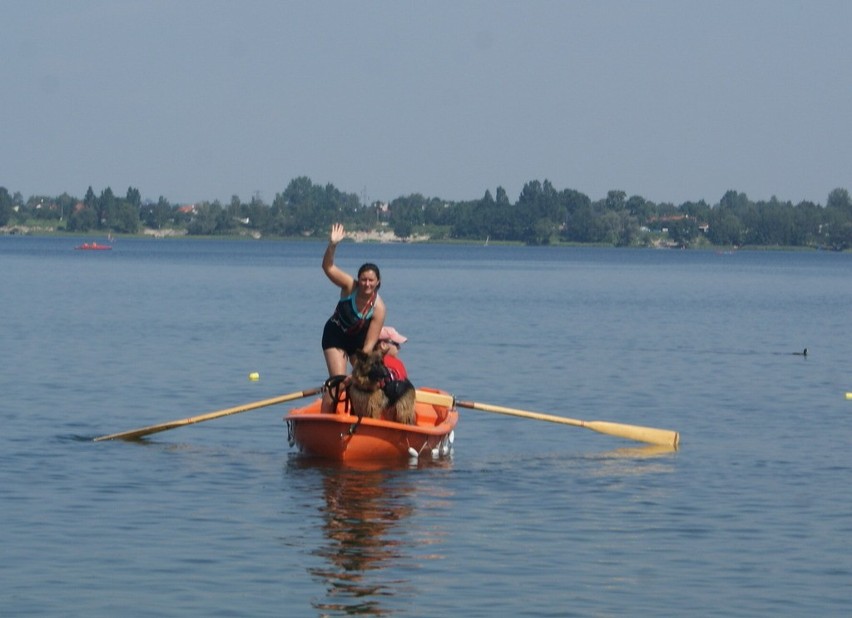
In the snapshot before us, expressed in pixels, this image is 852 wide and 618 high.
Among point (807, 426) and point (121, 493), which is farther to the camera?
point (807, 426)

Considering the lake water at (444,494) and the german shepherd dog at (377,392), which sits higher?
the german shepherd dog at (377,392)

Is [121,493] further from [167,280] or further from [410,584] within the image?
[167,280]

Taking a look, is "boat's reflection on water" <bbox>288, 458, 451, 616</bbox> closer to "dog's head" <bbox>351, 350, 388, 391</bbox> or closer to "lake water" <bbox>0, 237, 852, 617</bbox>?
"lake water" <bbox>0, 237, 852, 617</bbox>

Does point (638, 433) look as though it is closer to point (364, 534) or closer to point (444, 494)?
point (444, 494)

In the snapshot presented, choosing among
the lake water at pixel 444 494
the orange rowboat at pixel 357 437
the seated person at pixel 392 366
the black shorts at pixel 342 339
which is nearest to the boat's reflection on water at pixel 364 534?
the lake water at pixel 444 494

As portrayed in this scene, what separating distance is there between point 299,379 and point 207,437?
10.3 meters

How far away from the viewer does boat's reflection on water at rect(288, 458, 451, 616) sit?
13.6 m

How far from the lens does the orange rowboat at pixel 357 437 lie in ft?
63.3

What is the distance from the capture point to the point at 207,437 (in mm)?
23141

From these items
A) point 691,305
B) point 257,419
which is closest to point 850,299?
point 691,305

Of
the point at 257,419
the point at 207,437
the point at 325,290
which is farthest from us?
the point at 325,290

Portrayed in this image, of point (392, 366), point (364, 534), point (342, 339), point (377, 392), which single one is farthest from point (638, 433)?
point (364, 534)

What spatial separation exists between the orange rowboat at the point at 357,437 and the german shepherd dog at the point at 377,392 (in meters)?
0.16

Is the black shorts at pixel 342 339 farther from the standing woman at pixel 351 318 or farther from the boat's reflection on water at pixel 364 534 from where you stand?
the boat's reflection on water at pixel 364 534
